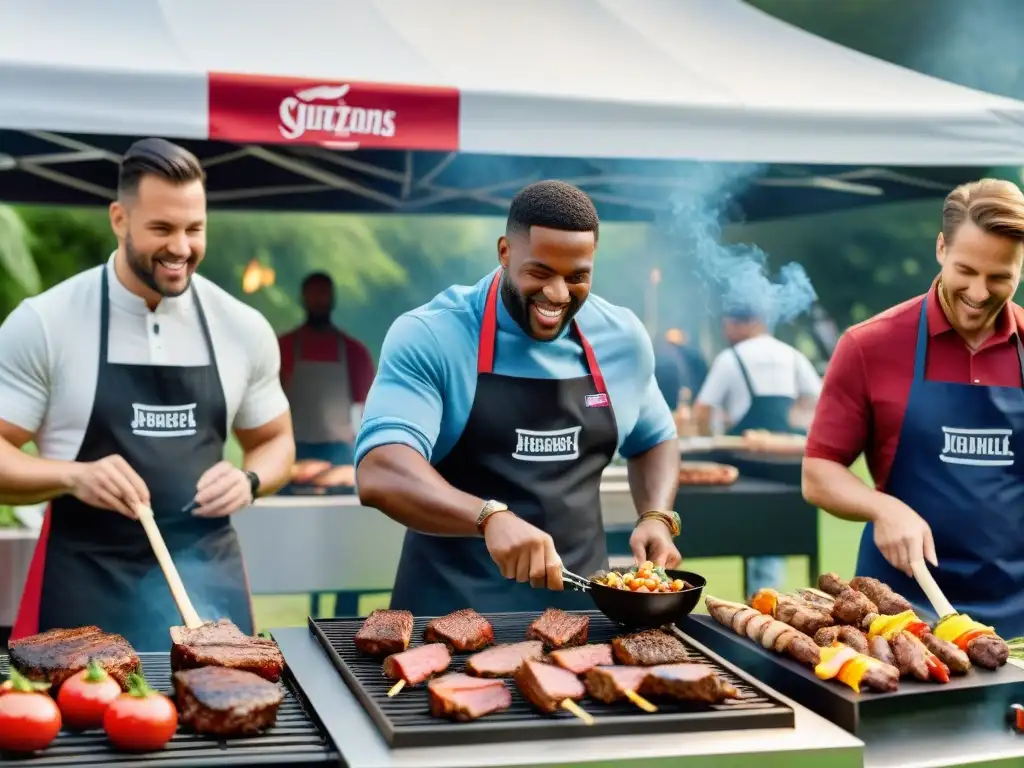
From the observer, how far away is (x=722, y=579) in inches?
404

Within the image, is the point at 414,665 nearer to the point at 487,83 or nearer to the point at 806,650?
the point at 806,650

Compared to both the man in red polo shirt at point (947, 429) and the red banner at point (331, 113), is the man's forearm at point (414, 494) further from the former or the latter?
the red banner at point (331, 113)

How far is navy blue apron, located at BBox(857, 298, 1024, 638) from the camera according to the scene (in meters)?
3.33

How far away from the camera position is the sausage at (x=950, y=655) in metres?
2.39

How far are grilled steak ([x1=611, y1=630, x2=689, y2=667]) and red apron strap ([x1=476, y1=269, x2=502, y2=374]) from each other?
39.5 inches

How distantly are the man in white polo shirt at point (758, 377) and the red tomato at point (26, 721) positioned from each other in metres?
6.04

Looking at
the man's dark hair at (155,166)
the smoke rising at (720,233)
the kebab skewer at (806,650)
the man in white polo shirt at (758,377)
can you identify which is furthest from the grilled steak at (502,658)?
the man in white polo shirt at (758,377)

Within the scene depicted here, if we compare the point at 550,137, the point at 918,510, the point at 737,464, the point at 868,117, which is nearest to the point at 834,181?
the point at 737,464

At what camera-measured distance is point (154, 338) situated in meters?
3.85

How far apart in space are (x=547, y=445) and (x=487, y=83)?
165cm

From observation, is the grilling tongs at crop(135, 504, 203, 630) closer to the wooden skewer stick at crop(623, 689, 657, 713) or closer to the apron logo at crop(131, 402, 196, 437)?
the apron logo at crop(131, 402, 196, 437)

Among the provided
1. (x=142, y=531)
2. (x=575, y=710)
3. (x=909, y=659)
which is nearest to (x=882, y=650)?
(x=909, y=659)

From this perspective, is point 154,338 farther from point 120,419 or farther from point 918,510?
point 918,510

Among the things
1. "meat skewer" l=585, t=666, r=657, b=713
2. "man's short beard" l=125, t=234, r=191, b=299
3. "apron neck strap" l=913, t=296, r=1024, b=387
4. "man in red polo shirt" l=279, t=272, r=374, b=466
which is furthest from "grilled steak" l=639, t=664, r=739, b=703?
"man in red polo shirt" l=279, t=272, r=374, b=466
